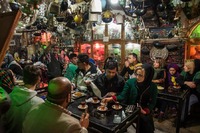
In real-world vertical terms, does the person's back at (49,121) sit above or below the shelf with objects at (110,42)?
below

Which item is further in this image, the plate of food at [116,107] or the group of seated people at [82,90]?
the plate of food at [116,107]

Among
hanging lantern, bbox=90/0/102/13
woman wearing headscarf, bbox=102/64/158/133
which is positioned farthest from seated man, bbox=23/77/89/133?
hanging lantern, bbox=90/0/102/13

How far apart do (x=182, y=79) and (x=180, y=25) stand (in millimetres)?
2640

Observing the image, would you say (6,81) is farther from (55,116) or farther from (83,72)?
(83,72)

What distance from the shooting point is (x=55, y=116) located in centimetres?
151

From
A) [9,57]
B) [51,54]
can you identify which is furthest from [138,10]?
[9,57]

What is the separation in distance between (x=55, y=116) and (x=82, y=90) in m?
2.43

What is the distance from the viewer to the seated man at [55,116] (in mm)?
1462

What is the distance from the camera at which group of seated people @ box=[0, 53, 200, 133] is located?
1529 millimetres

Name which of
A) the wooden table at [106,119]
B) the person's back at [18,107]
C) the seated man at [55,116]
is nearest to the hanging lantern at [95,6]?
the wooden table at [106,119]

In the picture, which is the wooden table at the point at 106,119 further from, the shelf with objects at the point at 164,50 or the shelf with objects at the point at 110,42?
the shelf with objects at the point at 110,42

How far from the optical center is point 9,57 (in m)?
5.76

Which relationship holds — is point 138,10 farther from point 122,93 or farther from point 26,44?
point 26,44

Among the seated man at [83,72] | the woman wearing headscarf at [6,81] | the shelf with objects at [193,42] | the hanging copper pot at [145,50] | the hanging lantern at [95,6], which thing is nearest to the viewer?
the woman wearing headscarf at [6,81]
